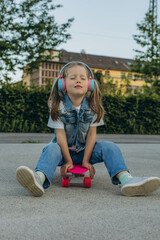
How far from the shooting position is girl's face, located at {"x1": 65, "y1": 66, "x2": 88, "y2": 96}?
2.85 m

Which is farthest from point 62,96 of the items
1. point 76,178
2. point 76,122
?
point 76,178

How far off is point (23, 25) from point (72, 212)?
13316 mm

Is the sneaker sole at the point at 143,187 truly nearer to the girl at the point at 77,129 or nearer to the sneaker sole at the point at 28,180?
the girl at the point at 77,129

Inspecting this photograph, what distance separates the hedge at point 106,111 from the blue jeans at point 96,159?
8.74 m

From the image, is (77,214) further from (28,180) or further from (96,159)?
(96,159)

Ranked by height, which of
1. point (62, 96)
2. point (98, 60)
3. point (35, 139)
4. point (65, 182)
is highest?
point (98, 60)

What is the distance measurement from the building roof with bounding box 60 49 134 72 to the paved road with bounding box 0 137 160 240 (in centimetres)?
5989

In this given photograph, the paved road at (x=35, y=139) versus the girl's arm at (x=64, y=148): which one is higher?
the girl's arm at (x=64, y=148)

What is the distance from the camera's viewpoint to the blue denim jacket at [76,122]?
2.88 metres

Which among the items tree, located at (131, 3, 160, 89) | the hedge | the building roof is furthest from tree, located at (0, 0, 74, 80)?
the building roof

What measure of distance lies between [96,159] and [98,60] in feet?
208

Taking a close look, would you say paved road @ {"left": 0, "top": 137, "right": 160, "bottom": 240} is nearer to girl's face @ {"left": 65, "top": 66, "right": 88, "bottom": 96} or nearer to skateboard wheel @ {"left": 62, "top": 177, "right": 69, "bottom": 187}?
skateboard wheel @ {"left": 62, "top": 177, "right": 69, "bottom": 187}

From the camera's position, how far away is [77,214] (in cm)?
195

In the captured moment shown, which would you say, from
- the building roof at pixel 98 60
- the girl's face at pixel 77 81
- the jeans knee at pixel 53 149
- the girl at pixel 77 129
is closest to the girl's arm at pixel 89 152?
the girl at pixel 77 129
